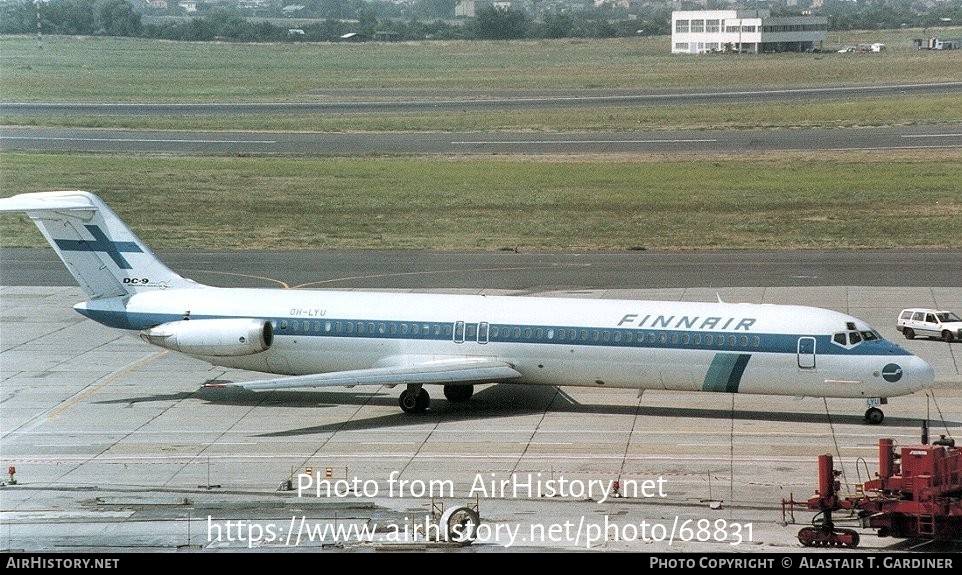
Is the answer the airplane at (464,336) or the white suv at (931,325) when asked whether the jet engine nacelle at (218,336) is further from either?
the white suv at (931,325)

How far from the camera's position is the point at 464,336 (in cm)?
4266

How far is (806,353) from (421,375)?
448 inches

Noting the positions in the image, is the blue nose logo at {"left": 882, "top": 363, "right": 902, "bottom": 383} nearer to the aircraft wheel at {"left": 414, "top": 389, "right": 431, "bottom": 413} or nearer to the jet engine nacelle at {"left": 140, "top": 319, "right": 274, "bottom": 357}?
the aircraft wheel at {"left": 414, "top": 389, "right": 431, "bottom": 413}

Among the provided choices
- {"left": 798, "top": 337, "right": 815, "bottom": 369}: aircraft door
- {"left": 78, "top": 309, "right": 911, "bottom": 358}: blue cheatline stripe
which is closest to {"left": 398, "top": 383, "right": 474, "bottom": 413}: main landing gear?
{"left": 78, "top": 309, "right": 911, "bottom": 358}: blue cheatline stripe

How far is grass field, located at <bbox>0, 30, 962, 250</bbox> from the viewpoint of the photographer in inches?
3073

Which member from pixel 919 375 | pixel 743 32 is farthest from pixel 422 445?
pixel 743 32

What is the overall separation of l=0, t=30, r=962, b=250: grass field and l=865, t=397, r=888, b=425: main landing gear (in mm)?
32493

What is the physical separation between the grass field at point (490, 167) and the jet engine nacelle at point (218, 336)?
31216 mm

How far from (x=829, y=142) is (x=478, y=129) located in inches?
1133

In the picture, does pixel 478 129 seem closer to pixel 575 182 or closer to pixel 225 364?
pixel 575 182

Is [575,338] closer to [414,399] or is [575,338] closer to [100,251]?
[414,399]

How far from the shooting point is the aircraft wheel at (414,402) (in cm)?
4222

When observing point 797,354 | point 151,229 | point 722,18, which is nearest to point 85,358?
point 797,354

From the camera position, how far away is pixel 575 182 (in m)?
92.6
